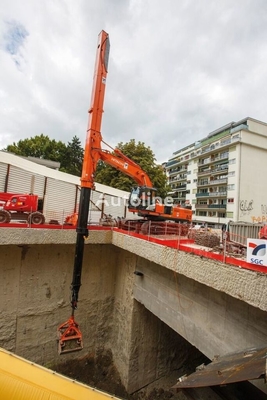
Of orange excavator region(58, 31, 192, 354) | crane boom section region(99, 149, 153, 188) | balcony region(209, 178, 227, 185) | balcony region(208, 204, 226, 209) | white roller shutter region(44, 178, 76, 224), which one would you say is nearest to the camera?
orange excavator region(58, 31, 192, 354)

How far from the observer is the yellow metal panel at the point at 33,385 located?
13.0 feet

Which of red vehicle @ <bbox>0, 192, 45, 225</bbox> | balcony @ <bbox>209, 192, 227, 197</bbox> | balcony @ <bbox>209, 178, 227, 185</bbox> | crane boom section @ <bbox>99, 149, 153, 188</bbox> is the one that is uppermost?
balcony @ <bbox>209, 178, 227, 185</bbox>

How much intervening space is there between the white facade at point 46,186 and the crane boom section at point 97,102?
5.22 meters

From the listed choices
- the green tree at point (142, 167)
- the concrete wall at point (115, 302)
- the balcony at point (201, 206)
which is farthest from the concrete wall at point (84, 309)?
the balcony at point (201, 206)

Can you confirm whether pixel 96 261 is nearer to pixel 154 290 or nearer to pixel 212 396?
pixel 154 290

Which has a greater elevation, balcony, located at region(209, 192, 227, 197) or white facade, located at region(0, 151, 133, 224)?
balcony, located at region(209, 192, 227, 197)

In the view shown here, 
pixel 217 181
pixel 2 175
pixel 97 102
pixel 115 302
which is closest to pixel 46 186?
pixel 2 175

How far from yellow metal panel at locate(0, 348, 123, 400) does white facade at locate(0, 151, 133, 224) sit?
7468mm

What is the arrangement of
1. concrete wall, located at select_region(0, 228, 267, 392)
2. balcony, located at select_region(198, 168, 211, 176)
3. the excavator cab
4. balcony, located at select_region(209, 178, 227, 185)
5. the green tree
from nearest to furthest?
concrete wall, located at select_region(0, 228, 267, 392)
the excavator cab
the green tree
balcony, located at select_region(209, 178, 227, 185)
balcony, located at select_region(198, 168, 211, 176)

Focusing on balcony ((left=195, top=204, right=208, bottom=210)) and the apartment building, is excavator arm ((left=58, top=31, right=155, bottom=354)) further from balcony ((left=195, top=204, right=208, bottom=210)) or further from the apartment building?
balcony ((left=195, top=204, right=208, bottom=210))

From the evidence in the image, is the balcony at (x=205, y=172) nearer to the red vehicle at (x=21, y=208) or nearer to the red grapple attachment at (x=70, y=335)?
the red vehicle at (x=21, y=208)

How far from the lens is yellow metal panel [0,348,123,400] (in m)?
3.97

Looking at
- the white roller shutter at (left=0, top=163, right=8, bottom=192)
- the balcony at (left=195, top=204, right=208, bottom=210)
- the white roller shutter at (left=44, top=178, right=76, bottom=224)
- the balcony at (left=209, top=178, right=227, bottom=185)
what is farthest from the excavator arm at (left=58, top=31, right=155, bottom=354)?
the balcony at (left=195, top=204, right=208, bottom=210)

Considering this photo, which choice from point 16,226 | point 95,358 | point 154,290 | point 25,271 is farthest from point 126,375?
point 16,226
